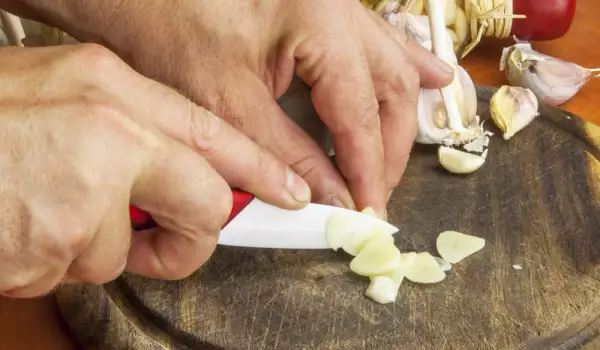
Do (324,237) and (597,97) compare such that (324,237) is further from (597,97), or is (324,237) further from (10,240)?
(597,97)

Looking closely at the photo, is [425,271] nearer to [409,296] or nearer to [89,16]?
[409,296]

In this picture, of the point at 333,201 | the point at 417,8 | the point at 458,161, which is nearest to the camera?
the point at 333,201

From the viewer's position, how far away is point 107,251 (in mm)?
537

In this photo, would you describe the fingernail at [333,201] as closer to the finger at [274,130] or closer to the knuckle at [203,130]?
the finger at [274,130]

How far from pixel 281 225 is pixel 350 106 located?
153 mm

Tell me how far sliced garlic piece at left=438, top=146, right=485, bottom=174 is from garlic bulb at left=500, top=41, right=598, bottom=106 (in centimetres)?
28

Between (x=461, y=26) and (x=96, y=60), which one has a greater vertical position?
(x=96, y=60)

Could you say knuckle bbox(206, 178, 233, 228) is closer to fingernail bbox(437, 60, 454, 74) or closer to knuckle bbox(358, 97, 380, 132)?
knuckle bbox(358, 97, 380, 132)

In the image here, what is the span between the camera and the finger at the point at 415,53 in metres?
0.79

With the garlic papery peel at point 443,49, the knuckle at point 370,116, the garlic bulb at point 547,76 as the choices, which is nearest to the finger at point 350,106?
the knuckle at point 370,116

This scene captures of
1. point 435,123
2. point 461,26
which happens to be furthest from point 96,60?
point 461,26

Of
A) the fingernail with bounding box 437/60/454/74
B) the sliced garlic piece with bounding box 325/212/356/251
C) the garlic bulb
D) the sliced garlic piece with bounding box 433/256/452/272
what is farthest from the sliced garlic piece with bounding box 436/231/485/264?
the garlic bulb

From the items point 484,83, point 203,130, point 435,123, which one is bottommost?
point 484,83

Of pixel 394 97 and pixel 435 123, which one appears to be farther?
pixel 435 123
